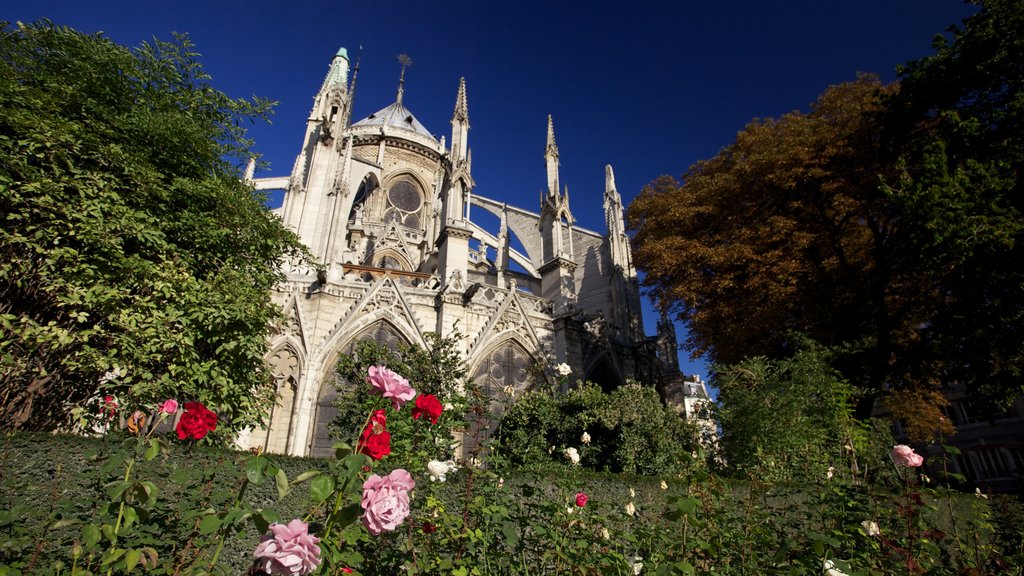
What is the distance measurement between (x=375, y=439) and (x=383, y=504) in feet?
1.05

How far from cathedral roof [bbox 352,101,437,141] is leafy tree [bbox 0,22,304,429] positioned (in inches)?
1076

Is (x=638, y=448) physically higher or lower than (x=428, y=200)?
lower

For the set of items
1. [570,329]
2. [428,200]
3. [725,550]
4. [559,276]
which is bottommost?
[725,550]

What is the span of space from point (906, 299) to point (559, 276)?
1048 centimetres

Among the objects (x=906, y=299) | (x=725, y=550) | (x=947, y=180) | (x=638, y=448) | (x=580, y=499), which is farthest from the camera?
→ (x=906, y=299)

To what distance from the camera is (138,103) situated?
25.7ft

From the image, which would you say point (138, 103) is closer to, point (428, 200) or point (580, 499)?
point (580, 499)

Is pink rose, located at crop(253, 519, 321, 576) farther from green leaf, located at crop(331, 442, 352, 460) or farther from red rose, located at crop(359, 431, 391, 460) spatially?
red rose, located at crop(359, 431, 391, 460)

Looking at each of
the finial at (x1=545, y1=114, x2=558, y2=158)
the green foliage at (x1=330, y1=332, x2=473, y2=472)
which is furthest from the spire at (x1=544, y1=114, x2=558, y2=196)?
the green foliage at (x1=330, y1=332, x2=473, y2=472)

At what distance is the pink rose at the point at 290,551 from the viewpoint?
4.70ft

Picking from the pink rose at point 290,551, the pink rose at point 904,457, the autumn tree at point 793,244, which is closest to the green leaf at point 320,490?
the pink rose at point 290,551

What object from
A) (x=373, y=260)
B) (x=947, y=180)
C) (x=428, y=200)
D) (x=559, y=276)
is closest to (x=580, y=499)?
(x=947, y=180)

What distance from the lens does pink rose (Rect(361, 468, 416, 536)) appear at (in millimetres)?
1691

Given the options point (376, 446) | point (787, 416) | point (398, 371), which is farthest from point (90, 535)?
point (787, 416)
